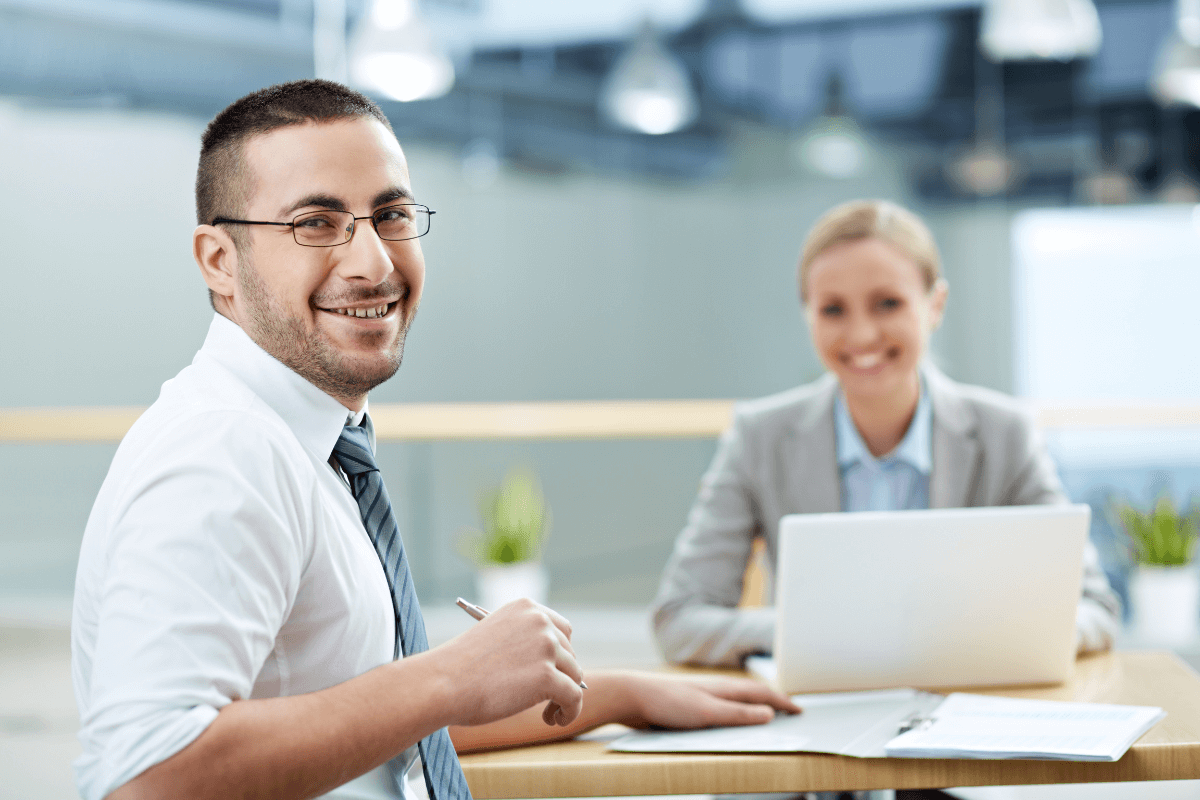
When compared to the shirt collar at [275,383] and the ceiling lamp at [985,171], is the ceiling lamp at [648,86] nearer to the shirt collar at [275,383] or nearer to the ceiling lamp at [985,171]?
the ceiling lamp at [985,171]

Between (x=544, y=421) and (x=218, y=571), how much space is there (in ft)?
11.2

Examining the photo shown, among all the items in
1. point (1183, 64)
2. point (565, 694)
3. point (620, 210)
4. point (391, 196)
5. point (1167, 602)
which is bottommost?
point (1167, 602)

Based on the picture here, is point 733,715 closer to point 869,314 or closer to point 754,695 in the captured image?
point 754,695

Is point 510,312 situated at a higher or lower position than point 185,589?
higher

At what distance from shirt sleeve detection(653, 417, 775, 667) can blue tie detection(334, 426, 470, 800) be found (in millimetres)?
608

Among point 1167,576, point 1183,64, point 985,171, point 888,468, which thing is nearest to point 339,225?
point 888,468

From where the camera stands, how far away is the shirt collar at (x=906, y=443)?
1887mm

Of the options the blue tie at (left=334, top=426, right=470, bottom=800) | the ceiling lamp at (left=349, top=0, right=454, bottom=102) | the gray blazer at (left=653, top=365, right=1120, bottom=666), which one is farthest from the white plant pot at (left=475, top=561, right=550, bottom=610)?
the blue tie at (left=334, top=426, right=470, bottom=800)

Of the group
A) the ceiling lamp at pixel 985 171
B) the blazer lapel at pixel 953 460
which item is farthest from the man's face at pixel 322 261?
the ceiling lamp at pixel 985 171

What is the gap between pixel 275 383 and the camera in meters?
1.01

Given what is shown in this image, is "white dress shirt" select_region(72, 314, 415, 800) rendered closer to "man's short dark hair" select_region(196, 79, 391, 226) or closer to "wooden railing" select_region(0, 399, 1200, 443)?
"man's short dark hair" select_region(196, 79, 391, 226)

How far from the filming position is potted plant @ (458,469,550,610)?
15.0 ft

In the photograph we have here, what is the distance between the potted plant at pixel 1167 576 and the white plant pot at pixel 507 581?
7.52 feet

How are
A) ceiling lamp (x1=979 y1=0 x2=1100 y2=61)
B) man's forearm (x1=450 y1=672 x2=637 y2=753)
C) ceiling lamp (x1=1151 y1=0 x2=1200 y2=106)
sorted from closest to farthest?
1. man's forearm (x1=450 y1=672 x2=637 y2=753)
2. ceiling lamp (x1=979 y1=0 x2=1100 y2=61)
3. ceiling lamp (x1=1151 y1=0 x2=1200 y2=106)
